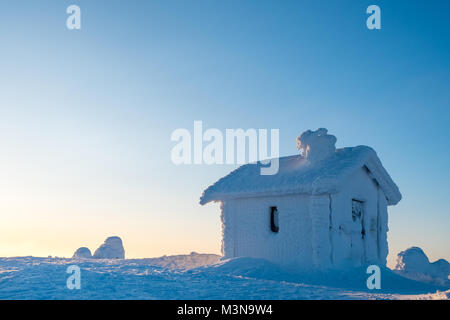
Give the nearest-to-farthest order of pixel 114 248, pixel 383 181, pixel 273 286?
1. pixel 273 286
2. pixel 383 181
3. pixel 114 248

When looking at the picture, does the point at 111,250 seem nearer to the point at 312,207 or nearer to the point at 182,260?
the point at 182,260

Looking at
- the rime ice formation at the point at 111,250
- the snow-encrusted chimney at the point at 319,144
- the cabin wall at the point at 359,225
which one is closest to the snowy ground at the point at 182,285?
the cabin wall at the point at 359,225

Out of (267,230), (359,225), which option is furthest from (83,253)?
(359,225)

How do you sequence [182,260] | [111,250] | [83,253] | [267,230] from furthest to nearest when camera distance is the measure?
[111,250]
[83,253]
[182,260]
[267,230]

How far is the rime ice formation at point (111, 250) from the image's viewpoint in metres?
29.5

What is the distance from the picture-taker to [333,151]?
19.3 metres

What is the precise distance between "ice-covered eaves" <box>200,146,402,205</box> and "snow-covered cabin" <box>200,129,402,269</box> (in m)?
0.04

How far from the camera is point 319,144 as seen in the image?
1930 cm

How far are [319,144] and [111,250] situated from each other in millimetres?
18015

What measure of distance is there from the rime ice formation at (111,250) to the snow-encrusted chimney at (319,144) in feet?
56.2

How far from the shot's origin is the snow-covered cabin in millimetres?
16609
